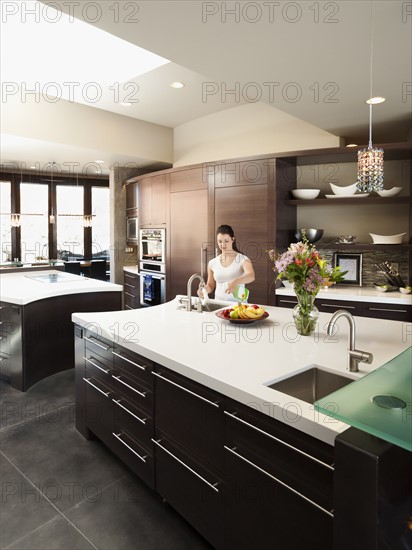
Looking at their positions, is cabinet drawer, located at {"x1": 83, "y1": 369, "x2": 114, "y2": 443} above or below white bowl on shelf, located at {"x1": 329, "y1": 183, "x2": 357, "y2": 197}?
below

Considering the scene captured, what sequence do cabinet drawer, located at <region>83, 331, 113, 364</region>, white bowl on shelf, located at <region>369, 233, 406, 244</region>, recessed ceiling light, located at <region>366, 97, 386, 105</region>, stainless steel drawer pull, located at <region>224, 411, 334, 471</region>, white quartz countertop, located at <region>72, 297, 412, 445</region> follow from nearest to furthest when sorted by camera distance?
stainless steel drawer pull, located at <region>224, 411, 334, 471</region> → white quartz countertop, located at <region>72, 297, 412, 445</region> → cabinet drawer, located at <region>83, 331, 113, 364</region> → recessed ceiling light, located at <region>366, 97, 386, 105</region> → white bowl on shelf, located at <region>369, 233, 406, 244</region>

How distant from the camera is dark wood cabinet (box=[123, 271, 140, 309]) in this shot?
20.9ft

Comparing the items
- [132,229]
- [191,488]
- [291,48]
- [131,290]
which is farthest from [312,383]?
[132,229]

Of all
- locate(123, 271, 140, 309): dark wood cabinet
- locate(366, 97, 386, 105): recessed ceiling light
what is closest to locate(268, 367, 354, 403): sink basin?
locate(366, 97, 386, 105): recessed ceiling light

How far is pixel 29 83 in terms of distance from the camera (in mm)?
4457

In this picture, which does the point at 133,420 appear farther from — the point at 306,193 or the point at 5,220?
the point at 5,220

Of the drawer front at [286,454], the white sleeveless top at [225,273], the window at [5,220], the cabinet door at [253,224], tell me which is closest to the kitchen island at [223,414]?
the drawer front at [286,454]

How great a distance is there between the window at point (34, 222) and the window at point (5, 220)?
0.23 meters

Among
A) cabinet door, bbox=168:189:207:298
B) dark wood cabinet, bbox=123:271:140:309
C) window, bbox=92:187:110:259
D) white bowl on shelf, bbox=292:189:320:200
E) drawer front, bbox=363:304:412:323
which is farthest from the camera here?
window, bbox=92:187:110:259

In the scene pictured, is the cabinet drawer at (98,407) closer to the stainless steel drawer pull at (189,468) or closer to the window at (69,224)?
the stainless steel drawer pull at (189,468)

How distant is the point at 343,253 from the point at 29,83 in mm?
4020

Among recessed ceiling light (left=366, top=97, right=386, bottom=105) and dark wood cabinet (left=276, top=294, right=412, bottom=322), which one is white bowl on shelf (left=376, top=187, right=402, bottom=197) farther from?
dark wood cabinet (left=276, top=294, right=412, bottom=322)

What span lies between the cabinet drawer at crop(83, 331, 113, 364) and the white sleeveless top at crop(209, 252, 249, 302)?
121cm

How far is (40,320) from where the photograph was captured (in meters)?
3.69
